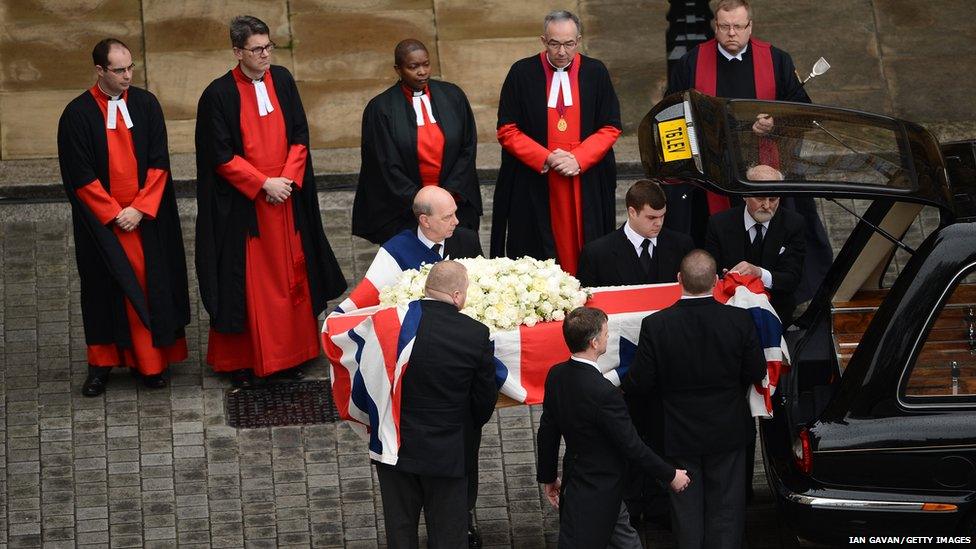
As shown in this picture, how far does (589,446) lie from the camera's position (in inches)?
294

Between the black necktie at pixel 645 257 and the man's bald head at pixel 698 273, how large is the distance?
1.01m

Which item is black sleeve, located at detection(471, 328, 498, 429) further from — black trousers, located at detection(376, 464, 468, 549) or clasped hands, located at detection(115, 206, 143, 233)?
clasped hands, located at detection(115, 206, 143, 233)

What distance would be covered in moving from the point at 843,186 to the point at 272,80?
145 inches

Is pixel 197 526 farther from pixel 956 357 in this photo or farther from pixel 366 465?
pixel 956 357

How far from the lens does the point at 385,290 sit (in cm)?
824

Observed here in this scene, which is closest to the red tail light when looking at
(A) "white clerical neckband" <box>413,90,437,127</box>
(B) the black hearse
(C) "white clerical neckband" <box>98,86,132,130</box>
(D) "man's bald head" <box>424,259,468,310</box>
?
(B) the black hearse

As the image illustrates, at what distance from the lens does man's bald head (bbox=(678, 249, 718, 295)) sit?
753 centimetres

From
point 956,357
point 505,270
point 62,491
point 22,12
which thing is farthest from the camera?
point 22,12

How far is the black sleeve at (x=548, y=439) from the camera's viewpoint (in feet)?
24.6

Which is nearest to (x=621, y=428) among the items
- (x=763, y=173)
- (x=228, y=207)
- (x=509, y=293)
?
(x=509, y=293)

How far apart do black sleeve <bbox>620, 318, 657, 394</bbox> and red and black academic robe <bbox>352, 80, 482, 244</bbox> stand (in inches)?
98.1

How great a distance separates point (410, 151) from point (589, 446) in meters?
2.93

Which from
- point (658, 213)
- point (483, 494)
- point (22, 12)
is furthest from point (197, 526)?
point (22, 12)

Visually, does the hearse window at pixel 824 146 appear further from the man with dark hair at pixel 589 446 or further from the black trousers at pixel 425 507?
the black trousers at pixel 425 507
